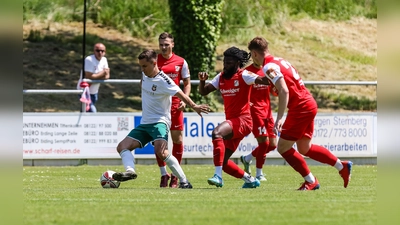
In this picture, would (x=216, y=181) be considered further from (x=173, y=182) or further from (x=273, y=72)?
(x=273, y=72)

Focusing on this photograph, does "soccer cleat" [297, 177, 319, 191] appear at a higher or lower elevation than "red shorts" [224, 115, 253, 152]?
lower

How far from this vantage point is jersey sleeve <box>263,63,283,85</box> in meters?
11.2

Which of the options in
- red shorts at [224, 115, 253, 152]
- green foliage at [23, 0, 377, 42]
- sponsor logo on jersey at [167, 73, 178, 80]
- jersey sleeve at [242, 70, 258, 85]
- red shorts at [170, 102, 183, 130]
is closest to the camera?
jersey sleeve at [242, 70, 258, 85]

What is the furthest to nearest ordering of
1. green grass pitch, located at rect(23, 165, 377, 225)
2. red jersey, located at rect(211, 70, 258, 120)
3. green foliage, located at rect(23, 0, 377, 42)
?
green foliage, located at rect(23, 0, 377, 42), red jersey, located at rect(211, 70, 258, 120), green grass pitch, located at rect(23, 165, 377, 225)

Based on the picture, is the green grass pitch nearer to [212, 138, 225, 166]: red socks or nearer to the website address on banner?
[212, 138, 225, 166]: red socks

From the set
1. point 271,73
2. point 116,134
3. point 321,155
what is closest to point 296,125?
point 321,155

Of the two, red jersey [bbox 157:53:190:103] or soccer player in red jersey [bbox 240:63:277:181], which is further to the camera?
soccer player in red jersey [bbox 240:63:277:181]

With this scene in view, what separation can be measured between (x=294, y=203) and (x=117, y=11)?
23824 millimetres

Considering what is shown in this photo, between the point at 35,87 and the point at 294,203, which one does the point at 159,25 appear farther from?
the point at 294,203

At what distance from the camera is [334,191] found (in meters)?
11.4

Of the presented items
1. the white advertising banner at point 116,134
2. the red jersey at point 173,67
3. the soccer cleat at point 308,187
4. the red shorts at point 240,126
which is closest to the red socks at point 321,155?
the soccer cleat at point 308,187

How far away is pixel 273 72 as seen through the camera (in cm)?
1119

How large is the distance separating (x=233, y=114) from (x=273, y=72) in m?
1.65

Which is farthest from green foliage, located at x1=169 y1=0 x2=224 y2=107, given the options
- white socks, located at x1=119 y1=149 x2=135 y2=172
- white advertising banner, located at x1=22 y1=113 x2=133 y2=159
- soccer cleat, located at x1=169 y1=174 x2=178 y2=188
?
white socks, located at x1=119 y1=149 x2=135 y2=172
